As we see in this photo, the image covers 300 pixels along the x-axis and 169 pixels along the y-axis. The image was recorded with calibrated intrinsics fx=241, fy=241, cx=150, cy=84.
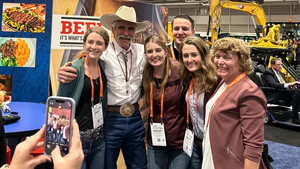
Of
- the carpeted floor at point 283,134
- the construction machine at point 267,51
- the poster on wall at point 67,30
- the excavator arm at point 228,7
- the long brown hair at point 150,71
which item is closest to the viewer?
the long brown hair at point 150,71

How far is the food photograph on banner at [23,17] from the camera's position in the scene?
2770mm

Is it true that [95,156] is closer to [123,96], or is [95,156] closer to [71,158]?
[123,96]

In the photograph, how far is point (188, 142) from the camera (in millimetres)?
1754

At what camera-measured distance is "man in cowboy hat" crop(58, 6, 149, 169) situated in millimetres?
1877

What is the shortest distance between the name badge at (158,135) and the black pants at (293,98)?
4.30 m

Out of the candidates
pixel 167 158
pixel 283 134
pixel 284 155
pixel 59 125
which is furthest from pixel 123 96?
pixel 283 134

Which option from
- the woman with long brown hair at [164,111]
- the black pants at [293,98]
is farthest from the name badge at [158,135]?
the black pants at [293,98]

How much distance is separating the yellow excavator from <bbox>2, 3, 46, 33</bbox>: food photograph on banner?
18.1 ft

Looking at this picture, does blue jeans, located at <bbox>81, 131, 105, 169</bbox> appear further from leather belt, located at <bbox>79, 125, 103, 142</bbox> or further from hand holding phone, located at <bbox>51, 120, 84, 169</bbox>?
hand holding phone, located at <bbox>51, 120, 84, 169</bbox>

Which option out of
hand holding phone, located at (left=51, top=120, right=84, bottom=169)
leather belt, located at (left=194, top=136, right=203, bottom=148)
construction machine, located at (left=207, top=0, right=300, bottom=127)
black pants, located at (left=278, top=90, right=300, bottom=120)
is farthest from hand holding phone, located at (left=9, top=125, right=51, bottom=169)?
black pants, located at (left=278, top=90, right=300, bottom=120)

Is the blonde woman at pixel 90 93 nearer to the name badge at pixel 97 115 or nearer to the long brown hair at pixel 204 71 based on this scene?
the name badge at pixel 97 115

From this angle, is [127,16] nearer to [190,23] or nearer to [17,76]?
[190,23]

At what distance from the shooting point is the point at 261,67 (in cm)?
578

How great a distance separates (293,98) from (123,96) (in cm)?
459
